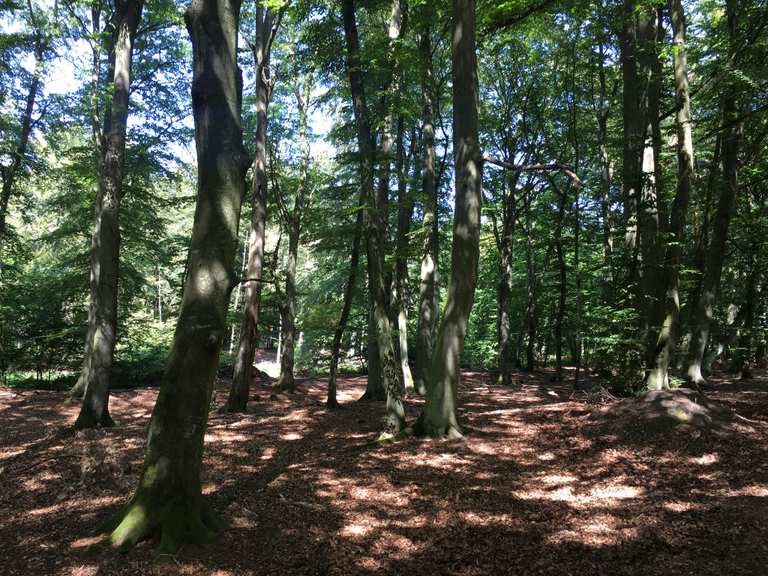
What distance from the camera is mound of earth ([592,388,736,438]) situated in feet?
22.2

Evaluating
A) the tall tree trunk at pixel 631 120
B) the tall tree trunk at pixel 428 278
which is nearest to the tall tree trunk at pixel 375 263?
the tall tree trunk at pixel 428 278

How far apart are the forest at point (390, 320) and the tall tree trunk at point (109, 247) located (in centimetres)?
6

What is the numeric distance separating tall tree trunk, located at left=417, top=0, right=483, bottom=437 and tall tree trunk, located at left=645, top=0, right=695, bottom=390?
441 centimetres

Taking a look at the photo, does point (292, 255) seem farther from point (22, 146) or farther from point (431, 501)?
point (431, 501)

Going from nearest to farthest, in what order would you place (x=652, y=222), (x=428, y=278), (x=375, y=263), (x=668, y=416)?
1. (x=668, y=416)
2. (x=375, y=263)
3. (x=652, y=222)
4. (x=428, y=278)

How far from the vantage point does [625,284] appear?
11.1m

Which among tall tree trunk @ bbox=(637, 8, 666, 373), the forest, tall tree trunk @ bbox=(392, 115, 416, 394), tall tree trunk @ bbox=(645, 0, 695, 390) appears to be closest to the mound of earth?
the forest

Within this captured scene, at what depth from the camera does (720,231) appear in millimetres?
12008

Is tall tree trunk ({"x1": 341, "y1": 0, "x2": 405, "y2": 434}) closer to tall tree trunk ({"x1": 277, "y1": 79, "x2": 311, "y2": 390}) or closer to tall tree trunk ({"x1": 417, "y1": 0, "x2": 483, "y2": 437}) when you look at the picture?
tall tree trunk ({"x1": 417, "y1": 0, "x2": 483, "y2": 437})

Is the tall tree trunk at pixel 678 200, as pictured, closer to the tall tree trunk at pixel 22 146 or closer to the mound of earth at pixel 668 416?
the mound of earth at pixel 668 416

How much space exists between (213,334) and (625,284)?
1021 centimetres

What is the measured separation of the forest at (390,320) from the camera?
3.92 m

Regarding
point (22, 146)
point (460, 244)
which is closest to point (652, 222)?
point (460, 244)

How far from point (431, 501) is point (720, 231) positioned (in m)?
11.5
